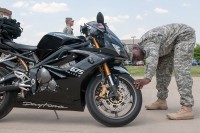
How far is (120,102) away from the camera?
15.1 ft

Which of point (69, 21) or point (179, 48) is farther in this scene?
point (69, 21)

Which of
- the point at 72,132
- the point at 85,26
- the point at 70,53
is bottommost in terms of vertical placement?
the point at 72,132

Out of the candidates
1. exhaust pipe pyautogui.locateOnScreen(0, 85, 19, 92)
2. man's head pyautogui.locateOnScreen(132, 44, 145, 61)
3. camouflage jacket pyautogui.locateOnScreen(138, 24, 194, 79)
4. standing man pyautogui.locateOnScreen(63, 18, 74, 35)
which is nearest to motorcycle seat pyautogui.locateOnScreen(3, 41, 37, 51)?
exhaust pipe pyautogui.locateOnScreen(0, 85, 19, 92)

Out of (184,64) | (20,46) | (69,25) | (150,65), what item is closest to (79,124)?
(150,65)

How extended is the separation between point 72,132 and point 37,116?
1170 millimetres

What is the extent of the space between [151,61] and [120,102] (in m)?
0.61

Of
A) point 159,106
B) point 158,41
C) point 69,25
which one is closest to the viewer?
point 158,41

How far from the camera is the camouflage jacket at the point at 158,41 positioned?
4.68 m

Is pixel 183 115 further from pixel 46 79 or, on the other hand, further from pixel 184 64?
pixel 46 79

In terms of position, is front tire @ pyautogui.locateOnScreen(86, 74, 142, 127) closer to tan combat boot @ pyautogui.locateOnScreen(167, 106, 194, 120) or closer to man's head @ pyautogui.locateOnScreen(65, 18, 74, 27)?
tan combat boot @ pyautogui.locateOnScreen(167, 106, 194, 120)

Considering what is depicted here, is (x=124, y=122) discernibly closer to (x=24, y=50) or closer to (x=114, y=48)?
(x=114, y=48)

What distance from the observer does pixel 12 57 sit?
493 centimetres

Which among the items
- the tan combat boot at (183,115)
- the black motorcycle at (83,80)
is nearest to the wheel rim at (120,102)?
the black motorcycle at (83,80)

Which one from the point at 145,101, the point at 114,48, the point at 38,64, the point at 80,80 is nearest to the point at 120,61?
the point at 114,48
